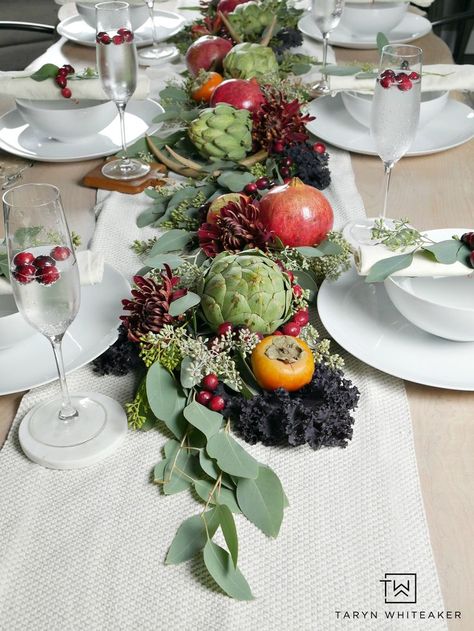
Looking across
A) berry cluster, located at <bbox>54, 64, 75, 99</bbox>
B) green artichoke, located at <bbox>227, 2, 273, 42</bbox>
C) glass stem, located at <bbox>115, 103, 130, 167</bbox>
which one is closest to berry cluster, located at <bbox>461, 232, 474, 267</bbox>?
glass stem, located at <bbox>115, 103, 130, 167</bbox>

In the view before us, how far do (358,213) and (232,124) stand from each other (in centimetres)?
29

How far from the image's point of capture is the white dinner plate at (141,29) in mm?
2052

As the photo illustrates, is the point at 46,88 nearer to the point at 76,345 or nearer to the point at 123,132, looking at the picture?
the point at 123,132

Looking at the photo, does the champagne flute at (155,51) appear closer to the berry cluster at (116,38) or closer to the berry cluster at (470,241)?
the berry cluster at (116,38)

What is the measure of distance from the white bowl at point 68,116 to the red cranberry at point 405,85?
614 millimetres

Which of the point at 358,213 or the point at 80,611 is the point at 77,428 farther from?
the point at 358,213

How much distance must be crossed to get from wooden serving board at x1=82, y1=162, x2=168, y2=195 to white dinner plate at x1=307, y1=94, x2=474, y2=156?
0.35 m

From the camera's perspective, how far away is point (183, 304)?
891mm

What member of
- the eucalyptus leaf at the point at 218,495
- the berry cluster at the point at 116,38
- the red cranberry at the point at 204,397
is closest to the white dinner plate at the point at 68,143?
the berry cluster at the point at 116,38

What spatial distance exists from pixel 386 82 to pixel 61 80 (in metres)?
0.65

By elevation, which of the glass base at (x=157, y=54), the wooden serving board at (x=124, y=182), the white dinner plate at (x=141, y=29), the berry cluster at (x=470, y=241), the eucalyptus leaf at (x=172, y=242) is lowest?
the glass base at (x=157, y=54)

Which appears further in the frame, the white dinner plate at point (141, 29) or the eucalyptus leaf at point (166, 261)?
the white dinner plate at point (141, 29)

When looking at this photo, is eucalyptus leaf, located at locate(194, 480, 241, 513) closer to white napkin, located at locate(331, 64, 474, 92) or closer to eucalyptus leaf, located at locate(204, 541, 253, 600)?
eucalyptus leaf, located at locate(204, 541, 253, 600)

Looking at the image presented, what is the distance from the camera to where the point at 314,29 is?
212cm
